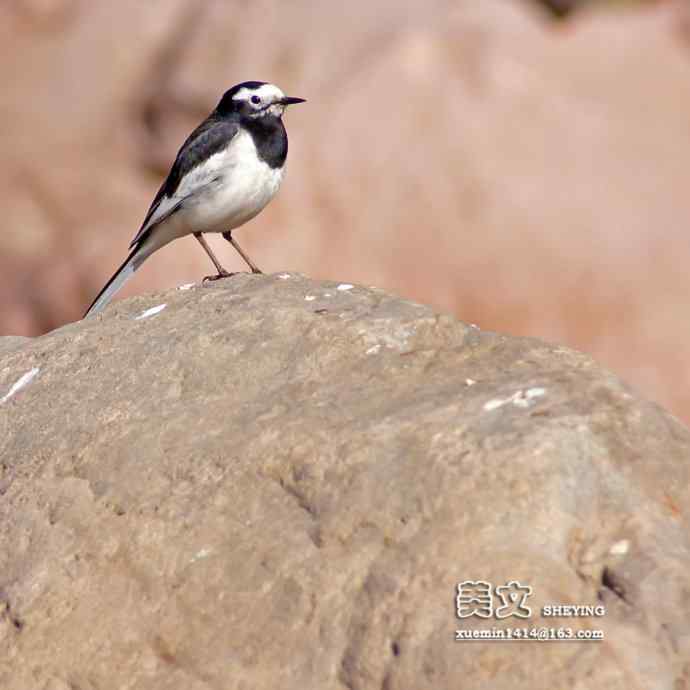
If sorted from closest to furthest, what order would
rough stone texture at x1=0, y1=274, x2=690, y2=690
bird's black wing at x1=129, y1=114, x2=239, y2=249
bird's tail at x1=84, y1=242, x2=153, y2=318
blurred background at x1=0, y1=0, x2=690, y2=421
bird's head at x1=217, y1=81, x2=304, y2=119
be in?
rough stone texture at x1=0, y1=274, x2=690, y2=690 → bird's black wing at x1=129, y1=114, x2=239, y2=249 → bird's head at x1=217, y1=81, x2=304, y2=119 → bird's tail at x1=84, y1=242, x2=153, y2=318 → blurred background at x1=0, y1=0, x2=690, y2=421

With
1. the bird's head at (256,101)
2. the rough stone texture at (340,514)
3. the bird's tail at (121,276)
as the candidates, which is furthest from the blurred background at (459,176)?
the rough stone texture at (340,514)

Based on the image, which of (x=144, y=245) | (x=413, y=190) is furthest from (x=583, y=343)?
(x=144, y=245)

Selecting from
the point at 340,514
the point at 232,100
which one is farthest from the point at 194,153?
the point at 340,514

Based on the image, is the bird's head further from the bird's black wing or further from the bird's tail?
the bird's tail

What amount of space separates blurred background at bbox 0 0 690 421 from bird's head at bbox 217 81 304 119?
3.98 meters

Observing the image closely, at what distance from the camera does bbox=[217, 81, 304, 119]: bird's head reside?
8.55 m

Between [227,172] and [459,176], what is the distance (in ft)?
16.5

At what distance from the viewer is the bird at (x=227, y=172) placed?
8305mm

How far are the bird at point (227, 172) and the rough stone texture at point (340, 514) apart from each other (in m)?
2.42

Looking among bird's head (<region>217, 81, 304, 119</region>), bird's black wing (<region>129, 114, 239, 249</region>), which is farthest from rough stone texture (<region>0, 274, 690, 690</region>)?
bird's head (<region>217, 81, 304, 119</region>)

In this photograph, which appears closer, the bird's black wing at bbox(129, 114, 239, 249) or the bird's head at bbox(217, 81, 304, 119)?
the bird's black wing at bbox(129, 114, 239, 249)

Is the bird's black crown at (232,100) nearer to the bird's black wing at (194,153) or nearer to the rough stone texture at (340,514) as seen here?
the bird's black wing at (194,153)

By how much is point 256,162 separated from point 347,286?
204cm

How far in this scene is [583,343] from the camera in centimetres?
1297
